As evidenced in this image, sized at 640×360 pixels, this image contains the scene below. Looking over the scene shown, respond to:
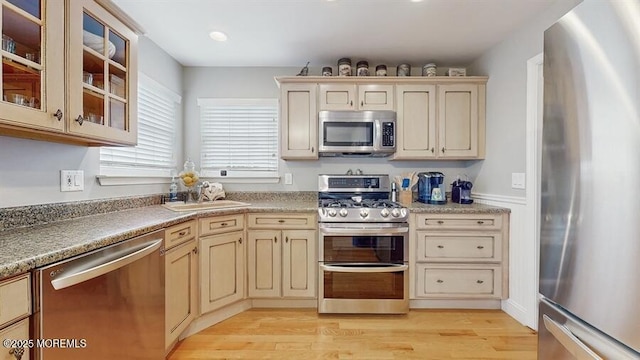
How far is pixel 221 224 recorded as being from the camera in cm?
236

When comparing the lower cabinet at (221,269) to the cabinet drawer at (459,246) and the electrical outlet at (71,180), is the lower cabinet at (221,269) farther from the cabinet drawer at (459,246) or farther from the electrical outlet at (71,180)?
the cabinet drawer at (459,246)

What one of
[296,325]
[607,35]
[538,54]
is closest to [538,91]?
[538,54]

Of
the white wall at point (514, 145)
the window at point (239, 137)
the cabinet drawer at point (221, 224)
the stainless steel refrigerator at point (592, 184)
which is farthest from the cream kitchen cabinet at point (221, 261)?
the white wall at point (514, 145)

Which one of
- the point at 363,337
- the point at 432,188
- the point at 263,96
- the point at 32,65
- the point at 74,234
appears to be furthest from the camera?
the point at 263,96

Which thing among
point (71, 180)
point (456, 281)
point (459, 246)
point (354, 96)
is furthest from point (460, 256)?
point (71, 180)

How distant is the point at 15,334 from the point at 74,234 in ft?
1.65

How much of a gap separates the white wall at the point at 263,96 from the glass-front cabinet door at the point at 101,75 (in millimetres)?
1315

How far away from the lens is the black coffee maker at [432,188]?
2887mm

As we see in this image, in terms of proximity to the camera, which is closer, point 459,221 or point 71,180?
point 71,180

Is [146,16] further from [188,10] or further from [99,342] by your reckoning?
[99,342]

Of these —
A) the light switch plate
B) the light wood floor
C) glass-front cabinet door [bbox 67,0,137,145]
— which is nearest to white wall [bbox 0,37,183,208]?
glass-front cabinet door [bbox 67,0,137,145]

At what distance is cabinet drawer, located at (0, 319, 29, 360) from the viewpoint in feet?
2.95

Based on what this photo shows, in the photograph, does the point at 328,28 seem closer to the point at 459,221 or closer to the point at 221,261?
the point at 459,221

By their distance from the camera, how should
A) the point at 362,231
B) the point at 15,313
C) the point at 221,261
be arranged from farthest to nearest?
the point at 362,231 → the point at 221,261 → the point at 15,313
